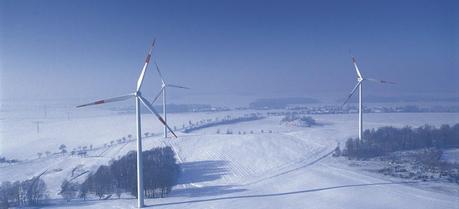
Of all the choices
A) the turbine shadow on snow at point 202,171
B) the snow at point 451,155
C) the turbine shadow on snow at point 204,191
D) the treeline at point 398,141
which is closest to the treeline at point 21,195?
the turbine shadow on snow at point 204,191

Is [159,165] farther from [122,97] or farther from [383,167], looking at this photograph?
[383,167]

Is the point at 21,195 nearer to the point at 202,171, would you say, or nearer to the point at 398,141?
the point at 202,171

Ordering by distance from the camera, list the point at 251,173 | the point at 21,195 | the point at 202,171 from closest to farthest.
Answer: the point at 21,195
the point at 251,173
the point at 202,171

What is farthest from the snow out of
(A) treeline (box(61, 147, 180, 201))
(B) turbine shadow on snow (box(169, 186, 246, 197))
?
(A) treeline (box(61, 147, 180, 201))

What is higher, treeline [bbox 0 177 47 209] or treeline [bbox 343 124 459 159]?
treeline [bbox 343 124 459 159]

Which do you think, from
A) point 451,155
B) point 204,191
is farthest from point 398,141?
point 204,191

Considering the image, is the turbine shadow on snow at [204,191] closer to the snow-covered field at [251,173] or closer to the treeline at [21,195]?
the snow-covered field at [251,173]

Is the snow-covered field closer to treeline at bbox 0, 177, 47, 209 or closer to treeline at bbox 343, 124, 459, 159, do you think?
treeline at bbox 0, 177, 47, 209
